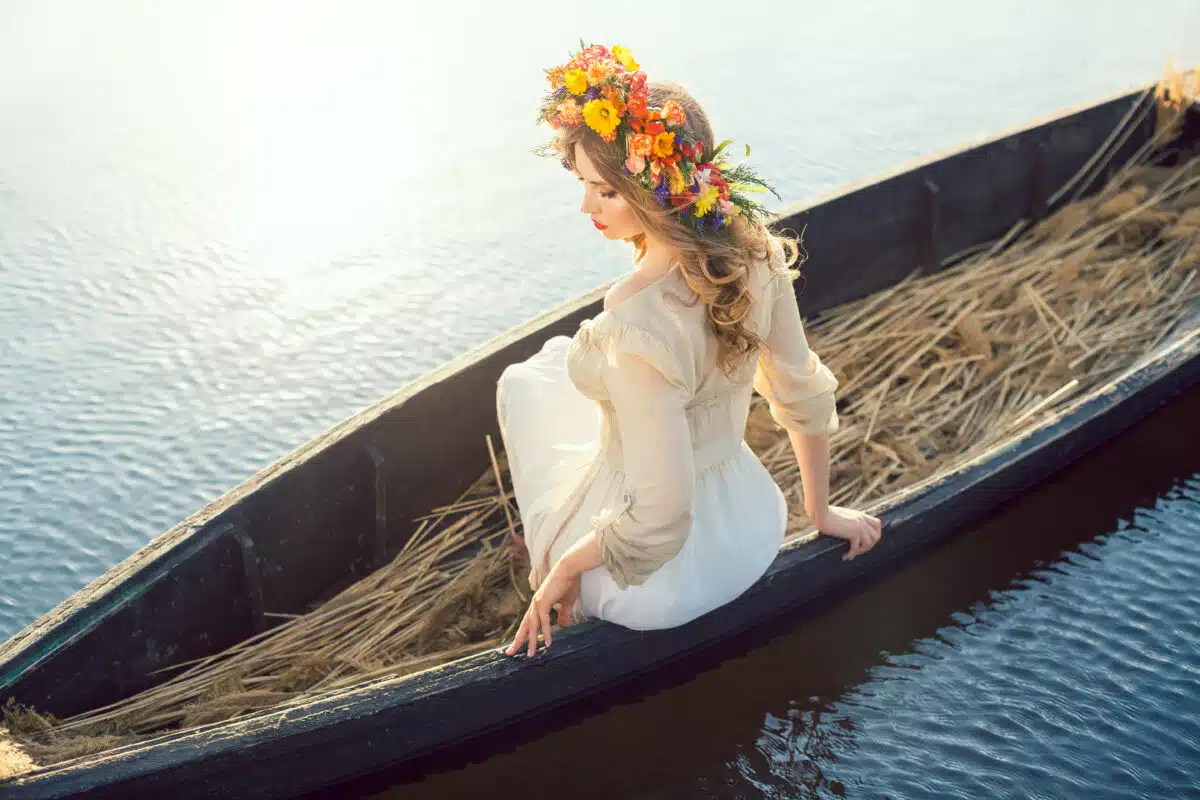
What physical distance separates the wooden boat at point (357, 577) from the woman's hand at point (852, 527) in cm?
4

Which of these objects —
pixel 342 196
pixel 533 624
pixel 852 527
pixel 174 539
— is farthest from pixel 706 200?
pixel 342 196

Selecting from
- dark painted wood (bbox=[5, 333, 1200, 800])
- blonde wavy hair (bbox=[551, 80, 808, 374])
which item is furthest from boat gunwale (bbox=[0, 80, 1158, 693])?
blonde wavy hair (bbox=[551, 80, 808, 374])

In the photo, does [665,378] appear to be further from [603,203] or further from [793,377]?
[793,377]

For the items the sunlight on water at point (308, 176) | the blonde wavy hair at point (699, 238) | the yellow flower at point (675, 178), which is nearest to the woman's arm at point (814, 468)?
the blonde wavy hair at point (699, 238)

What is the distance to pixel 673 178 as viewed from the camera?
2.09 meters

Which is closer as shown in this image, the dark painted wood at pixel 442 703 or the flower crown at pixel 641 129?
the flower crown at pixel 641 129

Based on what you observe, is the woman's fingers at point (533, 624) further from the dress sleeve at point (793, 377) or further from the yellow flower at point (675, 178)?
the yellow flower at point (675, 178)

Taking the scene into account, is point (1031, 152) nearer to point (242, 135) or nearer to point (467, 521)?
point (467, 521)

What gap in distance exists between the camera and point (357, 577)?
3396 millimetres

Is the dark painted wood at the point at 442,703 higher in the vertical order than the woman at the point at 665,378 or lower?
lower

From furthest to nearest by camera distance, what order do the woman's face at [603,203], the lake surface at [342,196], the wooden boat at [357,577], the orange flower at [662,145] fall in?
the lake surface at [342,196] < the wooden boat at [357,577] < the woman's face at [603,203] < the orange flower at [662,145]

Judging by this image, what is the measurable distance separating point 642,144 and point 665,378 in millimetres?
Answer: 384

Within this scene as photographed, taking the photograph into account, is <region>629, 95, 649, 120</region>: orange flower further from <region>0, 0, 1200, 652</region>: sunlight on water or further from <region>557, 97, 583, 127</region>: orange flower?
<region>0, 0, 1200, 652</region>: sunlight on water

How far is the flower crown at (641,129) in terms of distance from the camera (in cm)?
209
